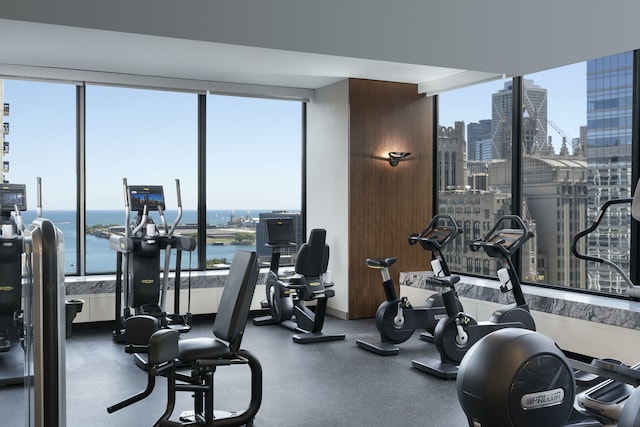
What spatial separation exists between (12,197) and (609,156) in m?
5.27

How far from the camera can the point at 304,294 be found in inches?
252

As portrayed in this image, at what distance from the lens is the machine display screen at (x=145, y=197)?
6.19 metres

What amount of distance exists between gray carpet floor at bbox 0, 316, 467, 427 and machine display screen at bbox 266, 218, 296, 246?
1.25m

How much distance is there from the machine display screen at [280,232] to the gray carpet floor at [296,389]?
1.25m

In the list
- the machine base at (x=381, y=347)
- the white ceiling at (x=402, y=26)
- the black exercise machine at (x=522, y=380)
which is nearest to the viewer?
the white ceiling at (x=402, y=26)

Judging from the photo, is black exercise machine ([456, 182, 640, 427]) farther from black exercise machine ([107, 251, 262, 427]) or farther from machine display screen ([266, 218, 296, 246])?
machine display screen ([266, 218, 296, 246])

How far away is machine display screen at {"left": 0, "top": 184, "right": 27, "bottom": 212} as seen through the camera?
221 inches

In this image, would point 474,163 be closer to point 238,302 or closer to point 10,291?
point 238,302

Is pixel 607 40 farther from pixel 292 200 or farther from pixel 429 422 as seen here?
pixel 292 200

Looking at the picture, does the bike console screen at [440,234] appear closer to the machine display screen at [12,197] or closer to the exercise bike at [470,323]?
the exercise bike at [470,323]

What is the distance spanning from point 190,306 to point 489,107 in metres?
3.95

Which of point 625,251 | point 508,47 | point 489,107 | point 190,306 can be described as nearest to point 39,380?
point 508,47

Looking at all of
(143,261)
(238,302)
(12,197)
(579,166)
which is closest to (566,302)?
(579,166)

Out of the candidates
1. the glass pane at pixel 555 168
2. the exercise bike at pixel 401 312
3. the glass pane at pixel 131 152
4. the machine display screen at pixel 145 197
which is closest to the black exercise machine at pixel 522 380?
the exercise bike at pixel 401 312
